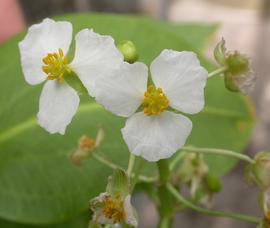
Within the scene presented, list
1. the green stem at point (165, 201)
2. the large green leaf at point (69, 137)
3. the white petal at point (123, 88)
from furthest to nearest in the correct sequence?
the large green leaf at point (69, 137) < the green stem at point (165, 201) < the white petal at point (123, 88)

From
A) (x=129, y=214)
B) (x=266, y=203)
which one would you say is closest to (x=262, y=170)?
(x=266, y=203)

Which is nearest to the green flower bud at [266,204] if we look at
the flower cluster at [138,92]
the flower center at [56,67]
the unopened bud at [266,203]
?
the unopened bud at [266,203]

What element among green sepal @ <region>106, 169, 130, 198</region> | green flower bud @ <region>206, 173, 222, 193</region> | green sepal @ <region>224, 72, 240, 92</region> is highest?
green sepal @ <region>224, 72, 240, 92</region>

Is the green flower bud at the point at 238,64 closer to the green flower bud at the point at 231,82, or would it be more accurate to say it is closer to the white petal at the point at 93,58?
the green flower bud at the point at 231,82

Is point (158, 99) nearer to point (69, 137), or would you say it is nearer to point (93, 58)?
point (93, 58)

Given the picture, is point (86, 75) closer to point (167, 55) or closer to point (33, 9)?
point (167, 55)

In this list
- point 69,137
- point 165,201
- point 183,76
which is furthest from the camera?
point 69,137

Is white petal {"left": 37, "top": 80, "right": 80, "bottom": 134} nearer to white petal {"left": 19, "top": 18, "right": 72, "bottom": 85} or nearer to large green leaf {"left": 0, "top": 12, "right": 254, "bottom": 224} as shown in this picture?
white petal {"left": 19, "top": 18, "right": 72, "bottom": 85}

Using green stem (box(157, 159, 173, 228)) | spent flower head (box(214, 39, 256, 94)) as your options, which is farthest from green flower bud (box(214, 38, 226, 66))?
green stem (box(157, 159, 173, 228))
